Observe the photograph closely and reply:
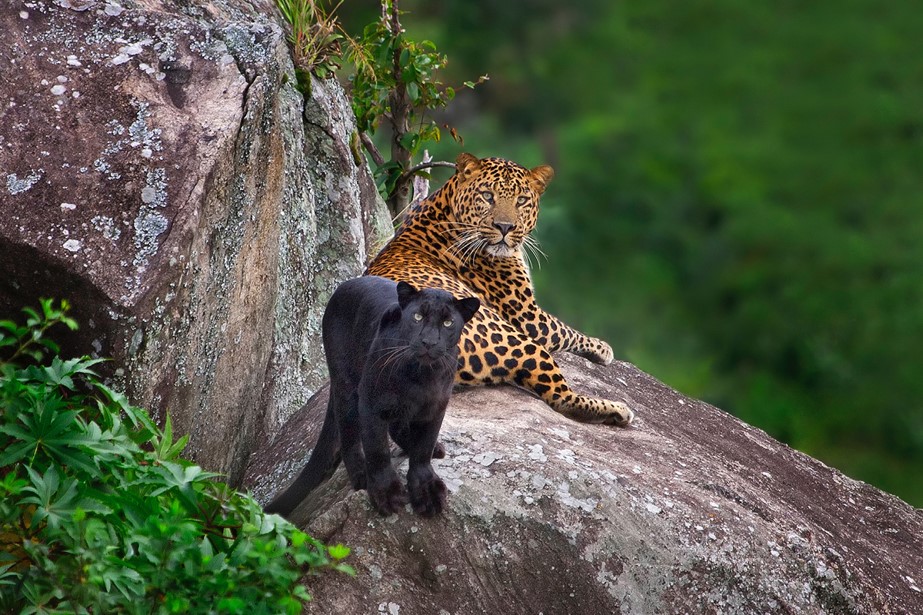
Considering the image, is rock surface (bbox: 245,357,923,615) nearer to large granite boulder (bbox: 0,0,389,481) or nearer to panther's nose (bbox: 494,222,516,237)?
large granite boulder (bbox: 0,0,389,481)

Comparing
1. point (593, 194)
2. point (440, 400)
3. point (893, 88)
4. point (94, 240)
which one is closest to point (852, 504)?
point (440, 400)

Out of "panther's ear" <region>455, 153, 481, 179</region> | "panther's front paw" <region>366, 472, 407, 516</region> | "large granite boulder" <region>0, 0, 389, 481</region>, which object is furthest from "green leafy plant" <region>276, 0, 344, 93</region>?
"panther's front paw" <region>366, 472, 407, 516</region>

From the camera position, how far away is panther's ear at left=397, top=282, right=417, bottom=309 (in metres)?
6.12

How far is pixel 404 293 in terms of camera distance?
617 centimetres

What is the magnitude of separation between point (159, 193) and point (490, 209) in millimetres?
3048

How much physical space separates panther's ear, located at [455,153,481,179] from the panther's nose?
0.45 metres

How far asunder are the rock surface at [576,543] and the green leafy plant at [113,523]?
1.12 ft

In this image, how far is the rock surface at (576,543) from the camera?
6.41 meters

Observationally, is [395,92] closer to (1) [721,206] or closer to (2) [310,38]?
(2) [310,38]

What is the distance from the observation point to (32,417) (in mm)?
5930

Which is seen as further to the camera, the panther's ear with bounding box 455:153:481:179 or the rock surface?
the panther's ear with bounding box 455:153:481:179

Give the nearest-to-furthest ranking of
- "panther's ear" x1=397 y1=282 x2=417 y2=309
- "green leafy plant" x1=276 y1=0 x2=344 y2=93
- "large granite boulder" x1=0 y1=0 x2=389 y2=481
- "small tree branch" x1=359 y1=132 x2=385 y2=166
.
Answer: "panther's ear" x1=397 y1=282 x2=417 y2=309, "large granite boulder" x1=0 y1=0 x2=389 y2=481, "green leafy plant" x1=276 y1=0 x2=344 y2=93, "small tree branch" x1=359 y1=132 x2=385 y2=166

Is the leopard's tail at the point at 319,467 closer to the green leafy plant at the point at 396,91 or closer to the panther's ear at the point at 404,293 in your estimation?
the panther's ear at the point at 404,293

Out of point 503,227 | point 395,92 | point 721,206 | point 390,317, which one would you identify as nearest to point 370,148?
point 395,92
